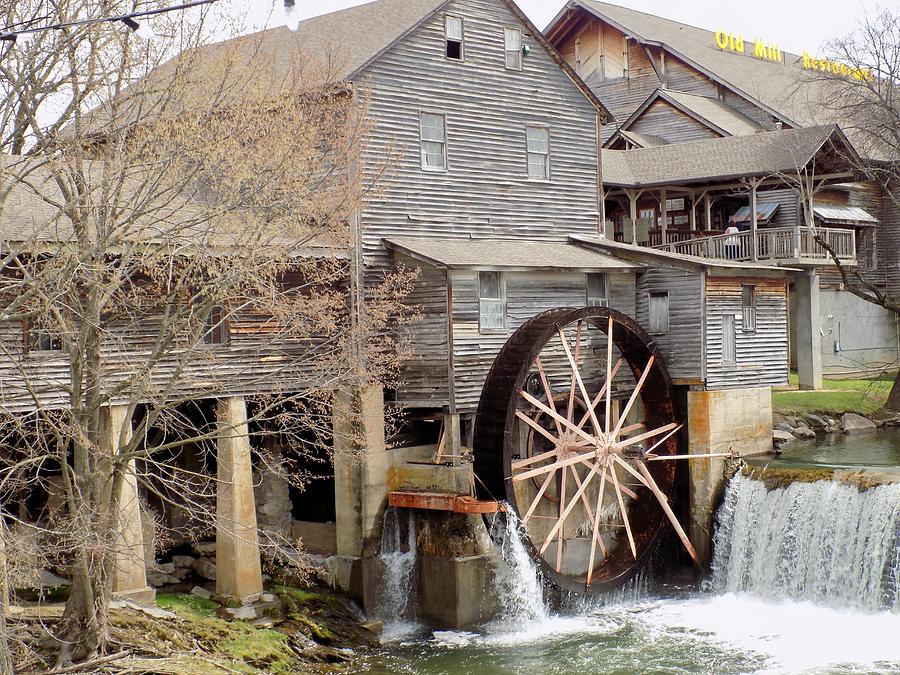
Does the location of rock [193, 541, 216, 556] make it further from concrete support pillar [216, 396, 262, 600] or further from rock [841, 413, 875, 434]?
rock [841, 413, 875, 434]

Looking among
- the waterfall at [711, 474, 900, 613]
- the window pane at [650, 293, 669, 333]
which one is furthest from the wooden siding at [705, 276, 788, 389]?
the waterfall at [711, 474, 900, 613]

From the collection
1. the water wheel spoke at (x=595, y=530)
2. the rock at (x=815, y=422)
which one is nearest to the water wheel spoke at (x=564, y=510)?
the water wheel spoke at (x=595, y=530)

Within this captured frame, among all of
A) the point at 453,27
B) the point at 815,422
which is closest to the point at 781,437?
the point at 815,422

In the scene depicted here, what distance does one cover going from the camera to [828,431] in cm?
3275

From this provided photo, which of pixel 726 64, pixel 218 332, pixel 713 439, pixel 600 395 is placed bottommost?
pixel 713 439

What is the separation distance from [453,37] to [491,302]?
5.70 m

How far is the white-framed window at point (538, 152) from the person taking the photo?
26.4 meters

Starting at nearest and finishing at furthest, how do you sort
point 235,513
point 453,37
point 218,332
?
point 235,513 → point 218,332 → point 453,37

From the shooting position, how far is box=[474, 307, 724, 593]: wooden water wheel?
2208 centimetres

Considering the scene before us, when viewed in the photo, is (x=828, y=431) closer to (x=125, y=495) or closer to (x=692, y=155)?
(x=692, y=155)

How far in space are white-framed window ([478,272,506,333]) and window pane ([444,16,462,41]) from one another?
17.0 ft

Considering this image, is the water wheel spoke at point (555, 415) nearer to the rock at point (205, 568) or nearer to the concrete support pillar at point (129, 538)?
the rock at point (205, 568)

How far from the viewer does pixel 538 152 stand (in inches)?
1045

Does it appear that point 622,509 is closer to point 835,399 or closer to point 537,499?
point 537,499
